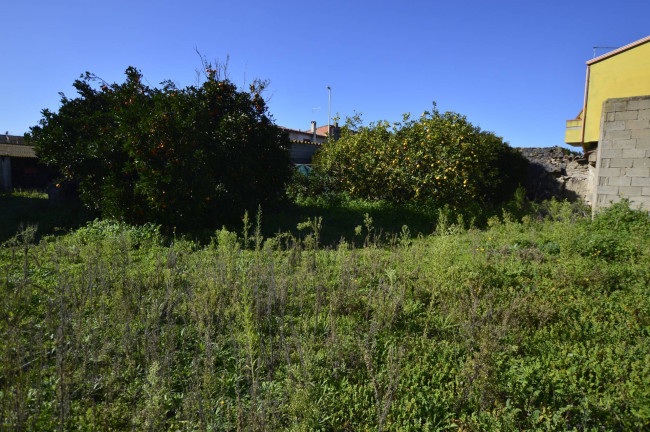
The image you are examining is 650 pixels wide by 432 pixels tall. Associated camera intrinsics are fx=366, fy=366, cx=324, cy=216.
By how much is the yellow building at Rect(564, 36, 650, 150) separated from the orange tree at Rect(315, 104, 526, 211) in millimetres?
3049

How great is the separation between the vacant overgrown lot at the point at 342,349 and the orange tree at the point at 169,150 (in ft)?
9.15

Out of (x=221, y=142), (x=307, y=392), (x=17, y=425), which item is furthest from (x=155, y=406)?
(x=221, y=142)

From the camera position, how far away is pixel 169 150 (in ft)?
24.3

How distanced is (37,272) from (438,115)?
10459mm

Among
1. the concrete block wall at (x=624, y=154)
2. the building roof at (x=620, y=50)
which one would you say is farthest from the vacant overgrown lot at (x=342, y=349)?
the building roof at (x=620, y=50)

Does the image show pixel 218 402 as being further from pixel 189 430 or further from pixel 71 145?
pixel 71 145

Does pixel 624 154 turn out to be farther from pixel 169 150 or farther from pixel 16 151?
pixel 16 151

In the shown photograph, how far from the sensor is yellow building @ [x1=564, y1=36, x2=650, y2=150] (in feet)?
34.3

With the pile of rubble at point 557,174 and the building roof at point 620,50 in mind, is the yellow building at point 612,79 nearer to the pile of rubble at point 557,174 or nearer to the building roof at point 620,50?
the building roof at point 620,50

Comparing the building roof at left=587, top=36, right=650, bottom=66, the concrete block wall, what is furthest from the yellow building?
the concrete block wall

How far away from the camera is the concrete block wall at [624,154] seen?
754 cm

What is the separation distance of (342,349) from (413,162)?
28.3ft


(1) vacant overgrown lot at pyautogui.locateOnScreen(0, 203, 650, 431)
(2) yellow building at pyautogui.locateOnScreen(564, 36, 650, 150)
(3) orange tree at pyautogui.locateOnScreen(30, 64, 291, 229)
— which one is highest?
(2) yellow building at pyautogui.locateOnScreen(564, 36, 650, 150)

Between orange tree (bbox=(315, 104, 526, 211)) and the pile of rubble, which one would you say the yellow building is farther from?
orange tree (bbox=(315, 104, 526, 211))
